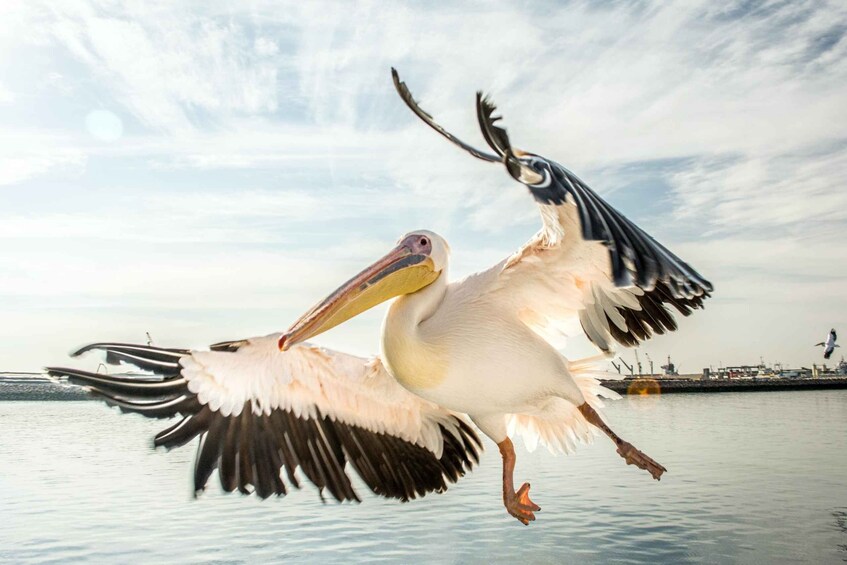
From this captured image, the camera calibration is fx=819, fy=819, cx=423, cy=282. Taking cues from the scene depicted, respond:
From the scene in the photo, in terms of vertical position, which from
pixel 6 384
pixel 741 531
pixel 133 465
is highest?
pixel 6 384

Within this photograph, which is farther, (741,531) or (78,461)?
(78,461)

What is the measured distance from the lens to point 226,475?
6.46m

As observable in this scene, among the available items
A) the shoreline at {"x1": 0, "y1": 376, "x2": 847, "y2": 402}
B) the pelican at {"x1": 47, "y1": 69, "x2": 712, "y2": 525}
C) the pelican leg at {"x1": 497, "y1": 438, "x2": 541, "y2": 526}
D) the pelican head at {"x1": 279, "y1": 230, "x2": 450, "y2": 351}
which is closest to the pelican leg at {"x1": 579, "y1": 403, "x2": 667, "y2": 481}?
the pelican at {"x1": 47, "y1": 69, "x2": 712, "y2": 525}

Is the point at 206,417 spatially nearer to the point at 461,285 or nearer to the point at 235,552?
the point at 461,285

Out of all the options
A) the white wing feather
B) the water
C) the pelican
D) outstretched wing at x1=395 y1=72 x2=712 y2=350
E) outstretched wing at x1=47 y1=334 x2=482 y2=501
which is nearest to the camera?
outstretched wing at x1=395 y1=72 x2=712 y2=350

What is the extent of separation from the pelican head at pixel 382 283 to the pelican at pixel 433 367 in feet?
0.03

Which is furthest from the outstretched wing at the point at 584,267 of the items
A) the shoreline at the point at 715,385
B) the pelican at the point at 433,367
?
the shoreline at the point at 715,385

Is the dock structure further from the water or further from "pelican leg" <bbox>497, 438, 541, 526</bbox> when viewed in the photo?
"pelican leg" <bbox>497, 438, 541, 526</bbox>

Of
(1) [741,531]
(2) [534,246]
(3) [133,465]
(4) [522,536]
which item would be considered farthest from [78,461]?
(2) [534,246]

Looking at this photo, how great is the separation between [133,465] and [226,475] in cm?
3012

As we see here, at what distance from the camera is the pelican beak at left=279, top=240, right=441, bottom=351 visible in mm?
5219

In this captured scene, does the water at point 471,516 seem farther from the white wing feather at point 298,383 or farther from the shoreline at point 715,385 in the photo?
the shoreline at point 715,385

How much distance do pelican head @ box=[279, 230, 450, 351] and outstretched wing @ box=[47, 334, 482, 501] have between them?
1234 millimetres

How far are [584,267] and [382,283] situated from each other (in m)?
1.40
